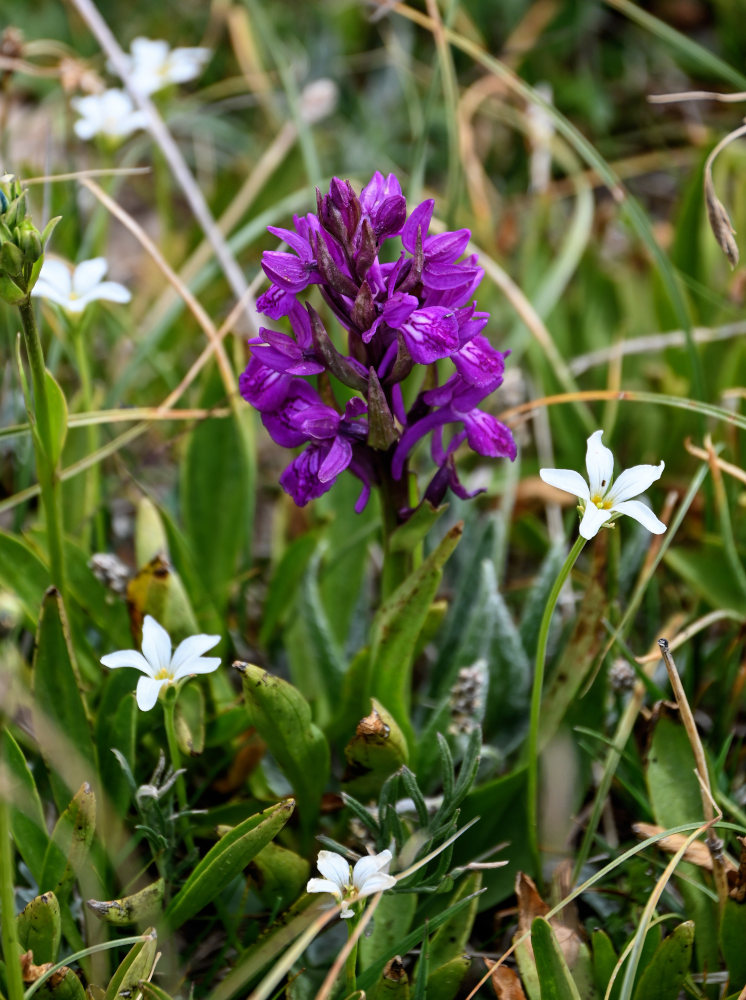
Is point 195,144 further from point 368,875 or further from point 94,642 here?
point 368,875

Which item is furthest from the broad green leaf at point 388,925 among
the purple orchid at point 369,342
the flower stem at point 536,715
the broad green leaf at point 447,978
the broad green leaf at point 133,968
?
the purple orchid at point 369,342

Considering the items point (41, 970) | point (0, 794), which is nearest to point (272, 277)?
point (0, 794)

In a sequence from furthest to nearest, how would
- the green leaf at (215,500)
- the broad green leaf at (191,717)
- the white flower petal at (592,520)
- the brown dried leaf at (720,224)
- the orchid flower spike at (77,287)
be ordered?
the green leaf at (215,500) → the orchid flower spike at (77,287) → the brown dried leaf at (720,224) → the broad green leaf at (191,717) → the white flower petal at (592,520)

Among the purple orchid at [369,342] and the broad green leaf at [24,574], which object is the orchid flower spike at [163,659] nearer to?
the purple orchid at [369,342]

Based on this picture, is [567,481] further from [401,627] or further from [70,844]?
[70,844]

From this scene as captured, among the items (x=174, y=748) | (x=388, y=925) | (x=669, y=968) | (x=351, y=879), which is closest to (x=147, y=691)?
(x=174, y=748)

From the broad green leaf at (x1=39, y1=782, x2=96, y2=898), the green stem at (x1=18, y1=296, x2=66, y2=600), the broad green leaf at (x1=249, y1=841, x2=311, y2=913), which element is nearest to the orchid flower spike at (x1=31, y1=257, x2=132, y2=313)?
the green stem at (x1=18, y1=296, x2=66, y2=600)

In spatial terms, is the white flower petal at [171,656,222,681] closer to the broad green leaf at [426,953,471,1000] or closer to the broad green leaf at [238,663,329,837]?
the broad green leaf at [238,663,329,837]
